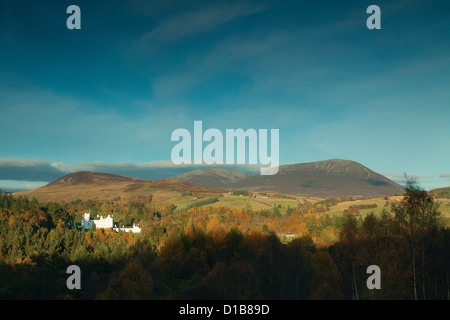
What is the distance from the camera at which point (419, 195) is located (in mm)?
33125

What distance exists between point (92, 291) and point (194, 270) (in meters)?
18.8

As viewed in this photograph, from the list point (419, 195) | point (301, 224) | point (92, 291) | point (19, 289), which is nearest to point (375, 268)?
point (419, 195)

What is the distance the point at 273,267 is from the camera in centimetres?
5122

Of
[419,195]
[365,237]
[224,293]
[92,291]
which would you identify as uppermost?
[419,195]

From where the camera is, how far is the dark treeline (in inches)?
1464

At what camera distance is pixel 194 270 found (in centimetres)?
6100

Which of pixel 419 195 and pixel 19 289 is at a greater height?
pixel 419 195

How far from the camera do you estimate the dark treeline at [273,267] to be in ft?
122
